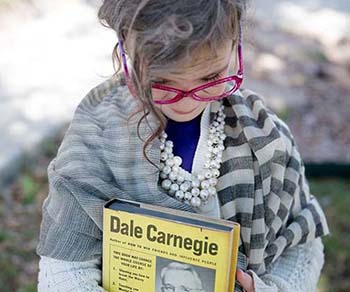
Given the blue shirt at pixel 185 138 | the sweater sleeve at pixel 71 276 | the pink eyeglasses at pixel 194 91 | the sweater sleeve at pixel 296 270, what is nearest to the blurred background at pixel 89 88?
the sweater sleeve at pixel 296 270

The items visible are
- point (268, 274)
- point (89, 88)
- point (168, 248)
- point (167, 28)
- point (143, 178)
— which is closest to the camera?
point (167, 28)

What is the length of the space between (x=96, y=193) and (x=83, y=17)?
9.29 ft

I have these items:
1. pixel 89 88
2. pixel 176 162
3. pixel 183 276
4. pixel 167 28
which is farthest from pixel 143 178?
pixel 89 88

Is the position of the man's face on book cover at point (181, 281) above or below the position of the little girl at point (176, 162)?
below

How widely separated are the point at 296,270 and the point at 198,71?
0.51m

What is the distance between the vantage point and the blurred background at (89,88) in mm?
2572

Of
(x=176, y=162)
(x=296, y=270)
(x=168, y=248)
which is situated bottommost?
(x=296, y=270)

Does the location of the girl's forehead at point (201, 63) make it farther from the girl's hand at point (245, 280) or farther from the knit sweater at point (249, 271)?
the girl's hand at point (245, 280)

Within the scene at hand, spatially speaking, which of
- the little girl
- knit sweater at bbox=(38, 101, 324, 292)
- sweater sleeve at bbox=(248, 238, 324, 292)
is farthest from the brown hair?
sweater sleeve at bbox=(248, 238, 324, 292)

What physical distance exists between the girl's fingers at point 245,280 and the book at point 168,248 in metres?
0.06

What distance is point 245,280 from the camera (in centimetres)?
127

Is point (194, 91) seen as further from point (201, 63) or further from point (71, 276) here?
point (71, 276)

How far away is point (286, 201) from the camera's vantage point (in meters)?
1.39

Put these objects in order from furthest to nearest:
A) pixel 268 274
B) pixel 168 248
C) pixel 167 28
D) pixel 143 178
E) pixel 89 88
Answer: pixel 89 88
pixel 268 274
pixel 143 178
pixel 168 248
pixel 167 28
